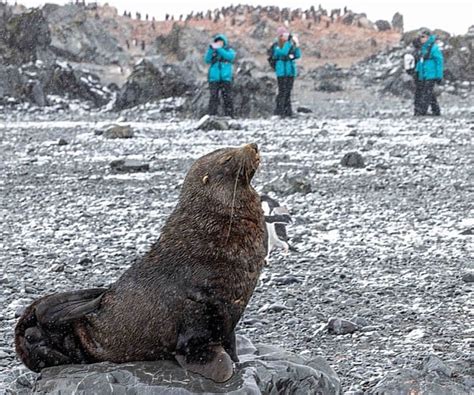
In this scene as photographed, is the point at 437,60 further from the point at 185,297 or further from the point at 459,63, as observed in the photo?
the point at 185,297

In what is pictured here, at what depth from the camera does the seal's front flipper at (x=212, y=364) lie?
325 cm

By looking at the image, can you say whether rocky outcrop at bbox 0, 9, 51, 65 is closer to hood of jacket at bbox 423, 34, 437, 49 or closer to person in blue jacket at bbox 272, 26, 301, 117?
person in blue jacket at bbox 272, 26, 301, 117

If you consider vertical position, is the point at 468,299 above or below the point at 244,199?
below

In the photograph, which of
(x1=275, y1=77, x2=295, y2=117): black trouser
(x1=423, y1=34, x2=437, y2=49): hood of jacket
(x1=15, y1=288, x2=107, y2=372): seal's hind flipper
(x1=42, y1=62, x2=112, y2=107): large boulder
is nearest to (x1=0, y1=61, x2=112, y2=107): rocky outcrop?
(x1=42, y1=62, x2=112, y2=107): large boulder

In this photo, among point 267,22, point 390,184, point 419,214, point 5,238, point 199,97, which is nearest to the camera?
point 5,238

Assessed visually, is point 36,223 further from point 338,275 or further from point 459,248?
point 459,248

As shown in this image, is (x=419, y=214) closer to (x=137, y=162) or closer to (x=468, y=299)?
(x=468, y=299)

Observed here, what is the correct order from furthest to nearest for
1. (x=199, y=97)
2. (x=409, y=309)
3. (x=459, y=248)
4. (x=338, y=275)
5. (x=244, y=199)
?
(x=199, y=97) → (x=459, y=248) → (x=338, y=275) → (x=409, y=309) → (x=244, y=199)

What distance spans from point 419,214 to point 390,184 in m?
1.63

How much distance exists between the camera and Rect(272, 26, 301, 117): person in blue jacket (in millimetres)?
17953

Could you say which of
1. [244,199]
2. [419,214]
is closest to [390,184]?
[419,214]

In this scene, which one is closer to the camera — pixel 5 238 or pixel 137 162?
pixel 5 238

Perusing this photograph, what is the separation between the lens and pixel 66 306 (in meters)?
3.55

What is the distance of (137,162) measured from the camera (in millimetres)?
10805
